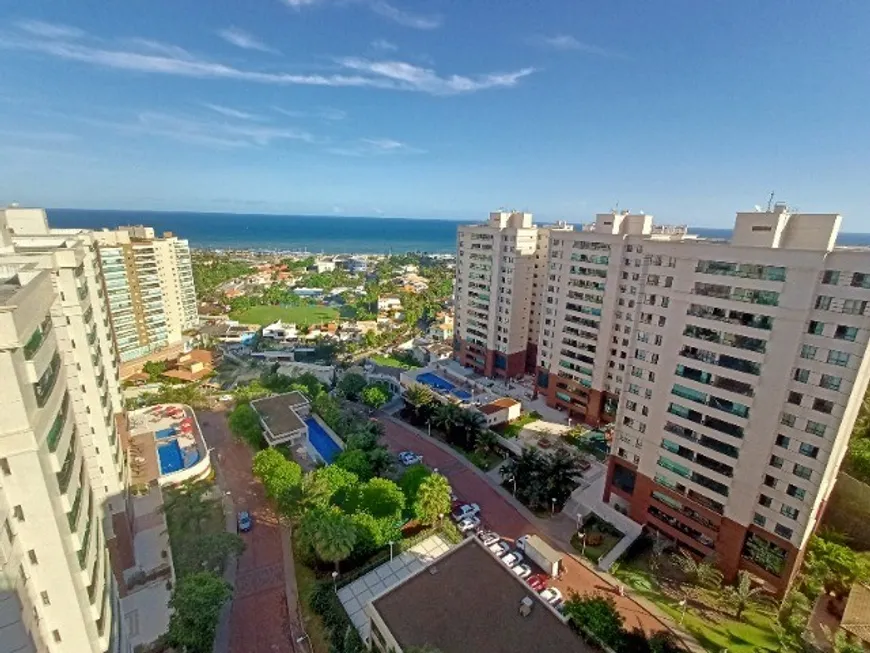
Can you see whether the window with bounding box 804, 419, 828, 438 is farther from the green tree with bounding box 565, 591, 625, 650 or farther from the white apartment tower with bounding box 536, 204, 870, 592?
the green tree with bounding box 565, 591, 625, 650

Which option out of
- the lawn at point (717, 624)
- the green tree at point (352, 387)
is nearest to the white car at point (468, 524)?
the lawn at point (717, 624)

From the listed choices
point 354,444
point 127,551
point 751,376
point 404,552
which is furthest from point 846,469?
point 127,551

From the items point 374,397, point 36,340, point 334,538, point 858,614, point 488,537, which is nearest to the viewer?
point 36,340

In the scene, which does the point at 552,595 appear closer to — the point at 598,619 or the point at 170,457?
the point at 598,619

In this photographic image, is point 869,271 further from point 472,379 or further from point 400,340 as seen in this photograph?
point 400,340

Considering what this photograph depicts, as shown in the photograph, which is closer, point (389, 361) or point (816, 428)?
point (816, 428)

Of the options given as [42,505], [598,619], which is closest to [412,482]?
[598,619]

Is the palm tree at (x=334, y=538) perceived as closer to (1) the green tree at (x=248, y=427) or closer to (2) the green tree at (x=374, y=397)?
(1) the green tree at (x=248, y=427)
